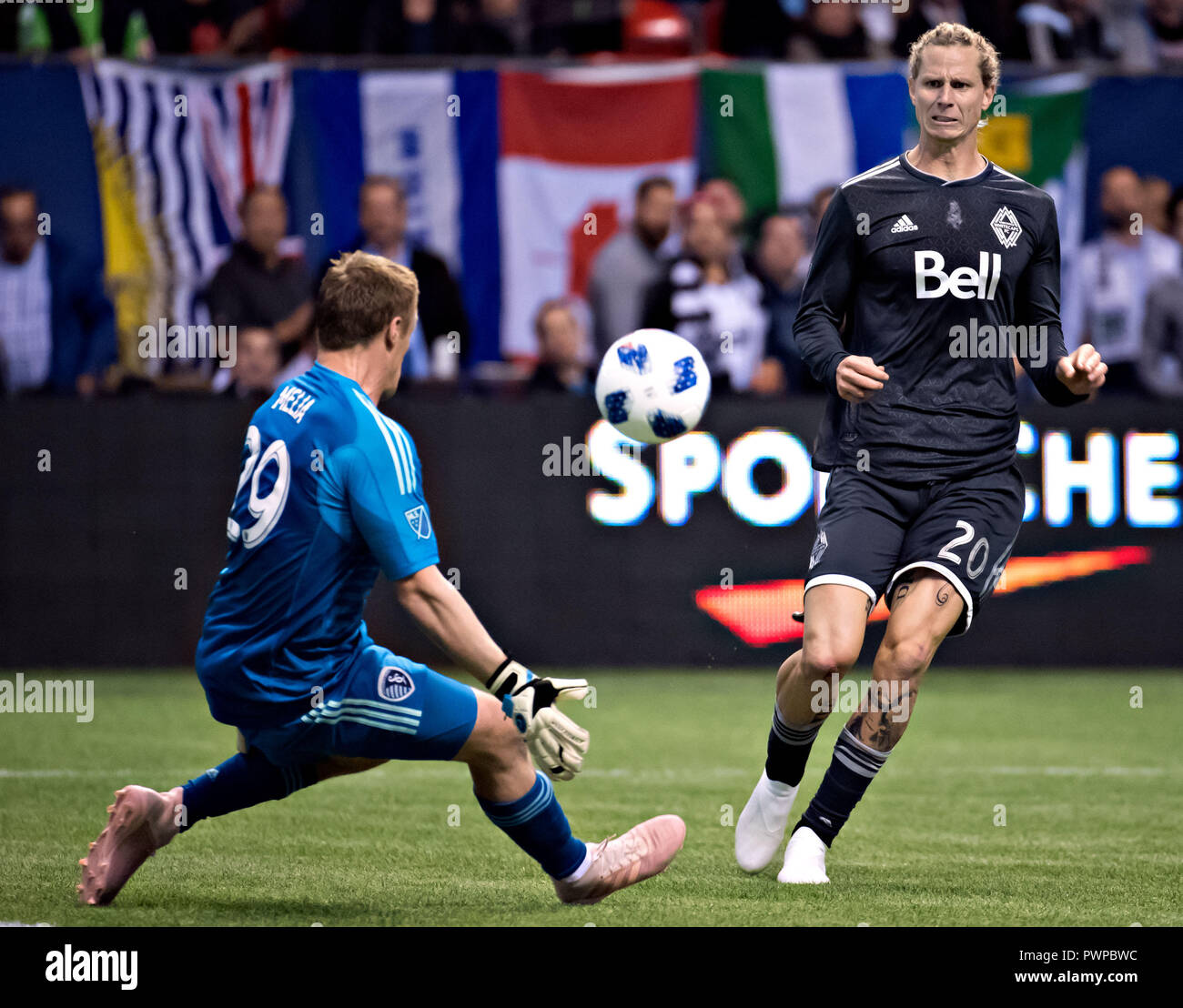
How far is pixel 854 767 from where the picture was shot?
5.40 metres

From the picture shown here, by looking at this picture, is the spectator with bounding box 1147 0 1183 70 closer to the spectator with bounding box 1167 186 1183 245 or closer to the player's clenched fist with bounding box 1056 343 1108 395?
the spectator with bounding box 1167 186 1183 245

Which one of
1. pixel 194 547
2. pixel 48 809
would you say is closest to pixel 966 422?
pixel 48 809

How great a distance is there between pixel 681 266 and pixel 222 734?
4475mm

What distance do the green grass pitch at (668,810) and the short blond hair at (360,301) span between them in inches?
61.7

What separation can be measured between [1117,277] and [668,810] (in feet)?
23.5

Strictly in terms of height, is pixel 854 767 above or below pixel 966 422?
below

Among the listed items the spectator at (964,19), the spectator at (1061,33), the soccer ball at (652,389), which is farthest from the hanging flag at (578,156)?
the soccer ball at (652,389)

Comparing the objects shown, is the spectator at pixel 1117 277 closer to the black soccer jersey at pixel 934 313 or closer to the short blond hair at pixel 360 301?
the black soccer jersey at pixel 934 313

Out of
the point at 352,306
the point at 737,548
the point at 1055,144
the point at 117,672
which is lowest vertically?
the point at 117,672

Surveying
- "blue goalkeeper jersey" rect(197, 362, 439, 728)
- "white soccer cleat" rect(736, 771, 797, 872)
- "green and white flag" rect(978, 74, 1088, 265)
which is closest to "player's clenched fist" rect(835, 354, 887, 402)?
"white soccer cleat" rect(736, 771, 797, 872)

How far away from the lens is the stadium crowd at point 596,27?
12898 millimetres
